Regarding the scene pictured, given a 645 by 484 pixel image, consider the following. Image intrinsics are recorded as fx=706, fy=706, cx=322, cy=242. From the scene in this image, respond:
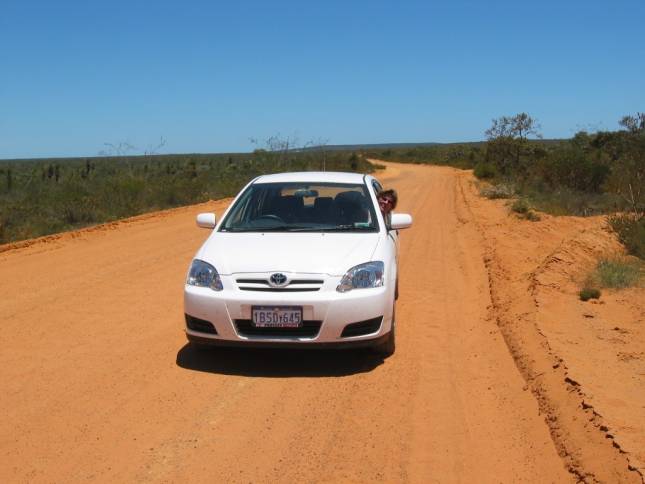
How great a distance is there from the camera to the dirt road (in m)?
4.14

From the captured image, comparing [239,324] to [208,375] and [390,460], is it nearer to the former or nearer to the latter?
[208,375]

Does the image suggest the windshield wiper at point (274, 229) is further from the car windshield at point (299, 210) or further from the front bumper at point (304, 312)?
the front bumper at point (304, 312)

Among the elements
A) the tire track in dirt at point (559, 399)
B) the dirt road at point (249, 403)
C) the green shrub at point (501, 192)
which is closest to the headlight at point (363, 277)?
the dirt road at point (249, 403)

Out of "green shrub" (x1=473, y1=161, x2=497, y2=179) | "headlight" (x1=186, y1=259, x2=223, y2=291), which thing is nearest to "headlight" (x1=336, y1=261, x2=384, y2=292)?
"headlight" (x1=186, y1=259, x2=223, y2=291)

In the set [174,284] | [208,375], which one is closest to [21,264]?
[174,284]

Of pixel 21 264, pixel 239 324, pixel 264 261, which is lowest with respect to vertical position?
pixel 21 264

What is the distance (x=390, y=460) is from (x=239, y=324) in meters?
1.87

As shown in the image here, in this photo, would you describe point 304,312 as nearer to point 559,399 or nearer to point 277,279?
point 277,279

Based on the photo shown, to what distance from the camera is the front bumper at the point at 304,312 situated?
551 cm

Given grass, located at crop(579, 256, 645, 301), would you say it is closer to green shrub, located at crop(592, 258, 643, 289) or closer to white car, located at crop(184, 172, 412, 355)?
green shrub, located at crop(592, 258, 643, 289)

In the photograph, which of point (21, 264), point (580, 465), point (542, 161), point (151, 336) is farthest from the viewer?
point (542, 161)

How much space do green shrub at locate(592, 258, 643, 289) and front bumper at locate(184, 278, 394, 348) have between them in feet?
14.8

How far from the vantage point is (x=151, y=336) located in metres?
6.89

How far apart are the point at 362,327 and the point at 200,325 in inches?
51.9
